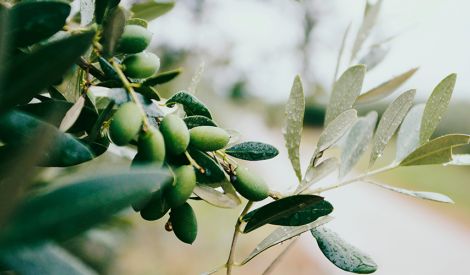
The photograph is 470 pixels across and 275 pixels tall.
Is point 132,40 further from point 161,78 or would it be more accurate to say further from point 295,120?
point 295,120

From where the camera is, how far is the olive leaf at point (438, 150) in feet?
1.65

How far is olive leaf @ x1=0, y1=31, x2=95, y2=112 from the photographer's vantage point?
0.77ft

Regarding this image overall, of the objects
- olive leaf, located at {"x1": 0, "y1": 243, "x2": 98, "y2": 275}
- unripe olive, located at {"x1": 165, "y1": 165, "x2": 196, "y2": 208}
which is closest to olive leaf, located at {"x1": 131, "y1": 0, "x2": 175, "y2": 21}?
unripe olive, located at {"x1": 165, "y1": 165, "x2": 196, "y2": 208}

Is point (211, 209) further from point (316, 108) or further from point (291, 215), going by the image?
point (316, 108)

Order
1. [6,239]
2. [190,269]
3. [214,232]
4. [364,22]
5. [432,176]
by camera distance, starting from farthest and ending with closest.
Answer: [432,176] → [214,232] → [190,269] → [364,22] → [6,239]

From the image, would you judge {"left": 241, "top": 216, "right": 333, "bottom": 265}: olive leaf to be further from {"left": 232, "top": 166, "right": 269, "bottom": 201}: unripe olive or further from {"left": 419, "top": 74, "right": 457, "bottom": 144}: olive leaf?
{"left": 419, "top": 74, "right": 457, "bottom": 144}: olive leaf

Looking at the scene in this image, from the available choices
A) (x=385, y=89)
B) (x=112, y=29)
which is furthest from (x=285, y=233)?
(x=385, y=89)

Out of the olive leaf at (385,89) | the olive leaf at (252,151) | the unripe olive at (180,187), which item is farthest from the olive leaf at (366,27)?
the unripe olive at (180,187)

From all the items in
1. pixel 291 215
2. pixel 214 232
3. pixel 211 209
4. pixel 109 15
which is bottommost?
pixel 211 209

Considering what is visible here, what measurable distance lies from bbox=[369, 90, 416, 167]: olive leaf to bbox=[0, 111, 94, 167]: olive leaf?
34 cm

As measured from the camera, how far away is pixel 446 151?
52cm

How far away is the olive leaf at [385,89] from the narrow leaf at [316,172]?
0.86ft

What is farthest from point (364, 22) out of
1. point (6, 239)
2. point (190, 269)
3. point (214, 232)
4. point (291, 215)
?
point (214, 232)

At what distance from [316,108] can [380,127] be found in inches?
743
